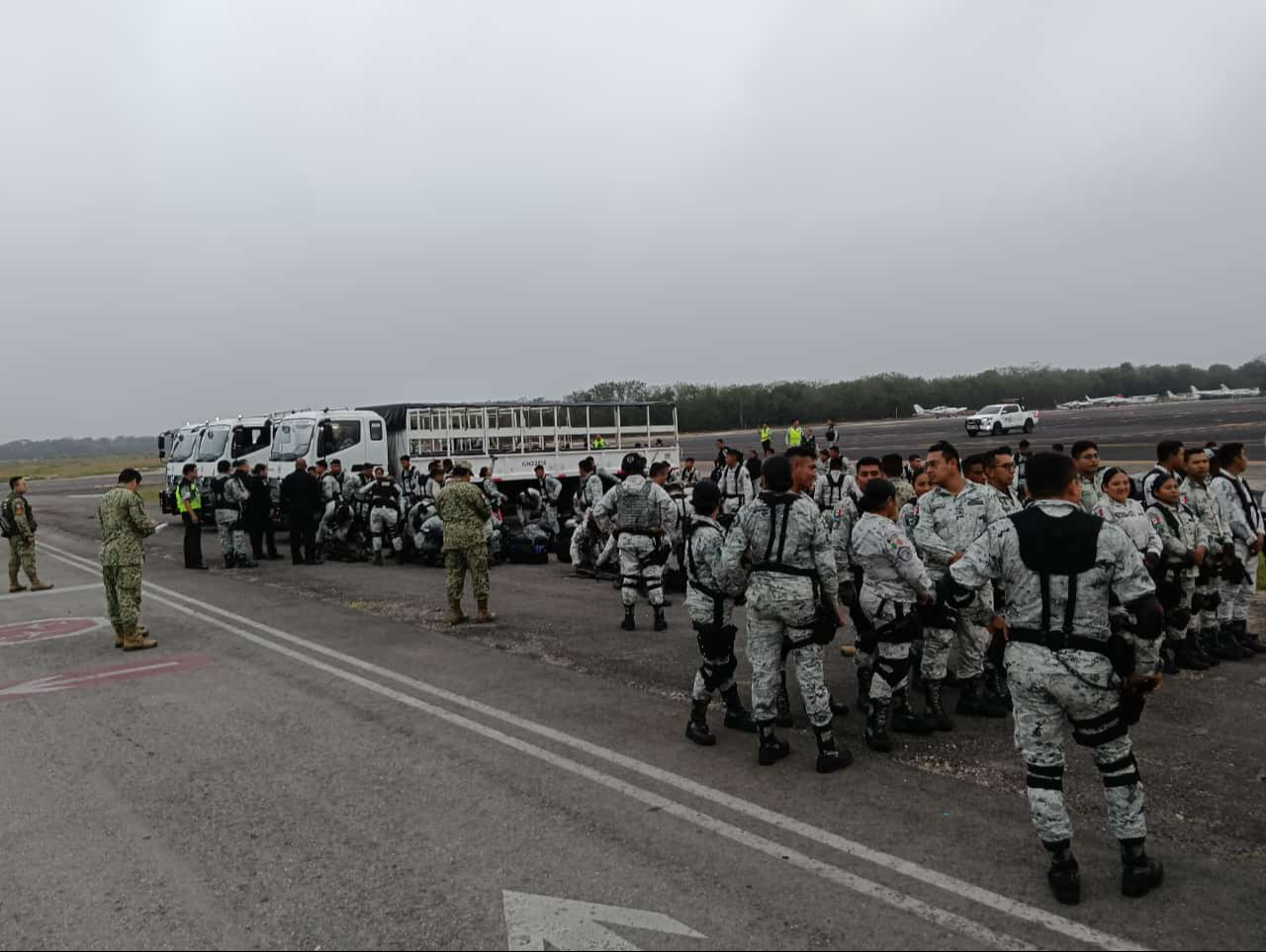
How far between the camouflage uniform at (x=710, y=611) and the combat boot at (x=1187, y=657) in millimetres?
4206

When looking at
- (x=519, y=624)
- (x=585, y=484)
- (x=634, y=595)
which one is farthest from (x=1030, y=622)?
(x=585, y=484)

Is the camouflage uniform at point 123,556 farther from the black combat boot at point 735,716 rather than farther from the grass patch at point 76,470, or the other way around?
the grass patch at point 76,470

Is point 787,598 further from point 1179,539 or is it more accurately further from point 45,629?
point 45,629

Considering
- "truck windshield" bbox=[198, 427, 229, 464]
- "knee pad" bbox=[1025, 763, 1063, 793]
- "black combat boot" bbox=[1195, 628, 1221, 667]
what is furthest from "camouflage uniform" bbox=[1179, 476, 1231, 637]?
"truck windshield" bbox=[198, 427, 229, 464]

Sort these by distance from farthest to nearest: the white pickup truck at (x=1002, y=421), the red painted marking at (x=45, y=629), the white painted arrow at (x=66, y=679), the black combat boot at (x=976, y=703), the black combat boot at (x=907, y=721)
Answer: the white pickup truck at (x=1002, y=421) < the red painted marking at (x=45, y=629) < the white painted arrow at (x=66, y=679) < the black combat boot at (x=976, y=703) < the black combat boot at (x=907, y=721)

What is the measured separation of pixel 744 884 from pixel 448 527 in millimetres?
6849

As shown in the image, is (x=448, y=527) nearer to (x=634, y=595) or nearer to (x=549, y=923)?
(x=634, y=595)

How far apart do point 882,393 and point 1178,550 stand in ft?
288

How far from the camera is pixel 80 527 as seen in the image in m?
24.3

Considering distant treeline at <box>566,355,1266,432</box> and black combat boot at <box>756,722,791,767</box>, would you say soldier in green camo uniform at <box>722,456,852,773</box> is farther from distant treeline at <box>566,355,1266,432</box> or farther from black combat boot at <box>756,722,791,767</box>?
distant treeline at <box>566,355,1266,432</box>

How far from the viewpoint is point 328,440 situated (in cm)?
1912

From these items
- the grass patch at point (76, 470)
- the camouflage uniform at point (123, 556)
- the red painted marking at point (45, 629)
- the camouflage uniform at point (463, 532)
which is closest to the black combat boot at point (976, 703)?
the camouflage uniform at point (463, 532)

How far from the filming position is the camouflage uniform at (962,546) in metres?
6.43

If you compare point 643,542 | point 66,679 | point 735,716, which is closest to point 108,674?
point 66,679
